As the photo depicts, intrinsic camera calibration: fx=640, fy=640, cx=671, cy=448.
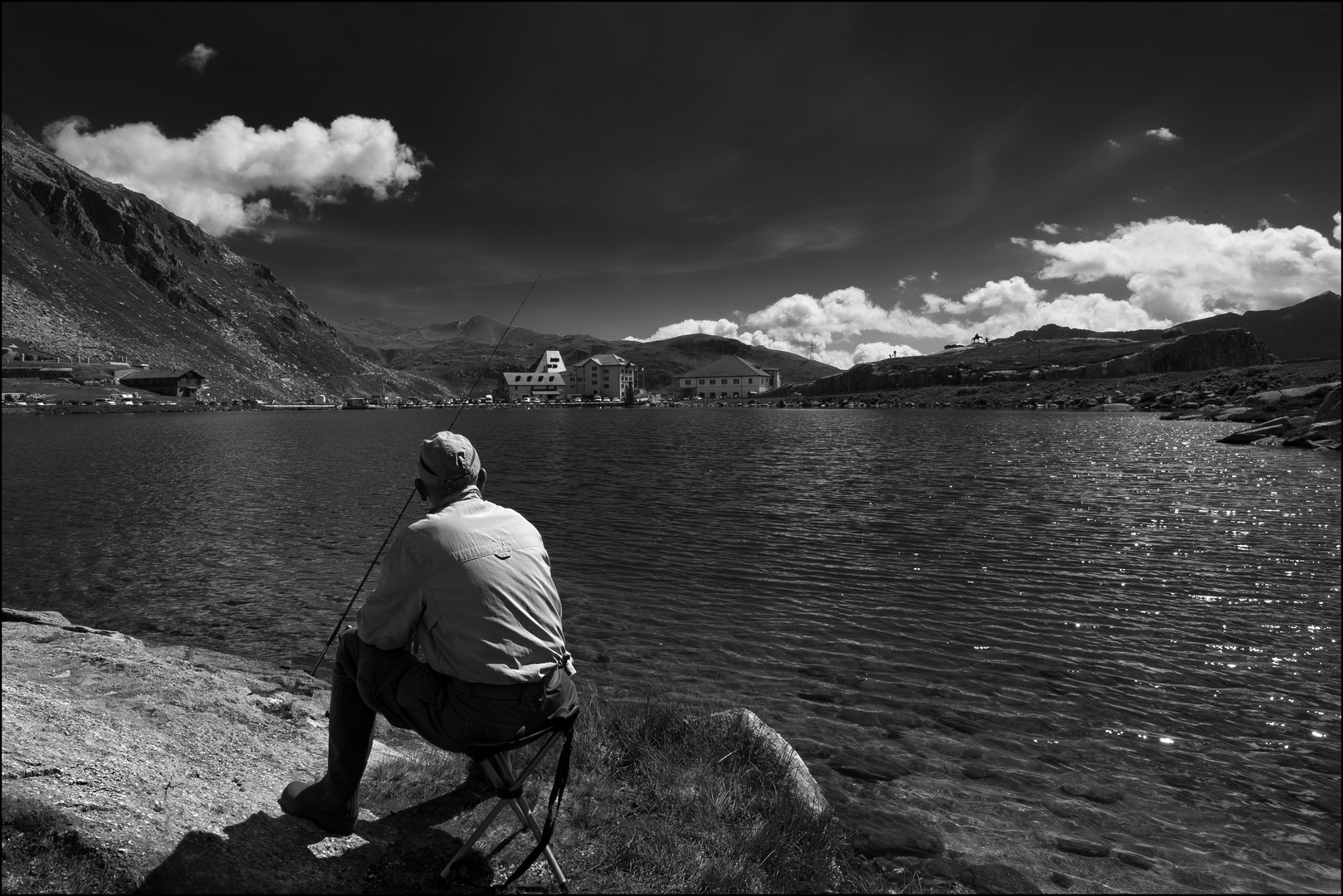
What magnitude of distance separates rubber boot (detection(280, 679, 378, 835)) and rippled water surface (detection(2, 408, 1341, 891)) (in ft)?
15.6

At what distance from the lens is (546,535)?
22.8 meters

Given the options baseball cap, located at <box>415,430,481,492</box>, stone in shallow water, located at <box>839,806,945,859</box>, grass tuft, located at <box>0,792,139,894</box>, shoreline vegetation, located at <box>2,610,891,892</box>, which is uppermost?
baseball cap, located at <box>415,430,481,492</box>

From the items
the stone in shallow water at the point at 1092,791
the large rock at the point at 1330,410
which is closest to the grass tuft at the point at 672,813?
the stone in shallow water at the point at 1092,791

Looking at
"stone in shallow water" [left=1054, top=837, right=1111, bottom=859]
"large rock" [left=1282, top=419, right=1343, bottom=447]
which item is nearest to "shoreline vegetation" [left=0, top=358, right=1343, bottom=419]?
"large rock" [left=1282, top=419, right=1343, bottom=447]

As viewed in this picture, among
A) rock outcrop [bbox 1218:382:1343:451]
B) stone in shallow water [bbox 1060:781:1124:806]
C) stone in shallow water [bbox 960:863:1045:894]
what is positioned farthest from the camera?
rock outcrop [bbox 1218:382:1343:451]

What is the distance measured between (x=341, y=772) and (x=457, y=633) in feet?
5.79

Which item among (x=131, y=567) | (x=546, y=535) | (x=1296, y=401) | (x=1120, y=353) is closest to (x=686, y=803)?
(x=546, y=535)

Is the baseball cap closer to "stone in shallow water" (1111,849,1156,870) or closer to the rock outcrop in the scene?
"stone in shallow water" (1111,849,1156,870)

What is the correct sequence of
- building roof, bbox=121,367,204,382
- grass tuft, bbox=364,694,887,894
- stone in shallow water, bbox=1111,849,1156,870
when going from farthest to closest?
building roof, bbox=121,367,204,382 → stone in shallow water, bbox=1111,849,1156,870 → grass tuft, bbox=364,694,887,894

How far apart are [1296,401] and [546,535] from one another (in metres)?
86.4

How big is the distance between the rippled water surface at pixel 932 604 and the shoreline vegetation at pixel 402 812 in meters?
0.83

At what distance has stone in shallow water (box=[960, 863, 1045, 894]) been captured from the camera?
616 cm

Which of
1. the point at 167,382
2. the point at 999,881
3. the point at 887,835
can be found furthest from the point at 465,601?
the point at 167,382

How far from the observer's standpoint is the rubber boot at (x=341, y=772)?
16.5ft
